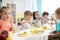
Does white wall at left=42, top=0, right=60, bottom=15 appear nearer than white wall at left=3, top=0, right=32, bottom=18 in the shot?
Yes

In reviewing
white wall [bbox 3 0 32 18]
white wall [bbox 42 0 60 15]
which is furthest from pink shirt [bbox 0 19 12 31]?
white wall [bbox 42 0 60 15]

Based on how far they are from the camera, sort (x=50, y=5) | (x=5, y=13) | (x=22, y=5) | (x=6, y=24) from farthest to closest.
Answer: (x=22, y=5) < (x=50, y=5) < (x=6, y=24) < (x=5, y=13)

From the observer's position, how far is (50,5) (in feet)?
16.4

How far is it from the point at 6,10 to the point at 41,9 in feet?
9.71

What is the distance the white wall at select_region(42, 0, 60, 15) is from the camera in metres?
4.89

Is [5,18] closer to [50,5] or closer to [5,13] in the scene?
[5,13]

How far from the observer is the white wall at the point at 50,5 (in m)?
4.89

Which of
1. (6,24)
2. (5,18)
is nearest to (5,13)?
(5,18)

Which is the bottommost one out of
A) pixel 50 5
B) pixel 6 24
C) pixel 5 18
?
pixel 6 24

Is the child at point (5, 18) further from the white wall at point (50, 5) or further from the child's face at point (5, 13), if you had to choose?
the white wall at point (50, 5)

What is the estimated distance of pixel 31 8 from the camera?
5.19 m

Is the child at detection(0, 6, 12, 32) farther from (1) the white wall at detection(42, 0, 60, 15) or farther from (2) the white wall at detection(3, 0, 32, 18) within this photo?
(1) the white wall at detection(42, 0, 60, 15)

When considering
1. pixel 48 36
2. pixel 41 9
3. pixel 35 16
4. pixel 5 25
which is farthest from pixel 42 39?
pixel 41 9

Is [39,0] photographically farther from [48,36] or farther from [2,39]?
[2,39]
